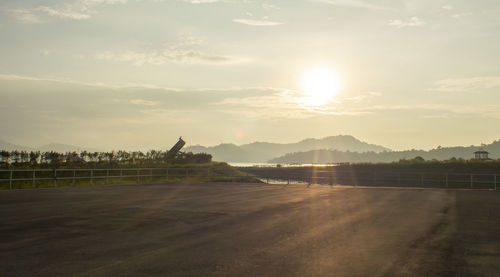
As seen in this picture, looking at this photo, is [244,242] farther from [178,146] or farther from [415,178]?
[178,146]

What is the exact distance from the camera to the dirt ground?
280 inches

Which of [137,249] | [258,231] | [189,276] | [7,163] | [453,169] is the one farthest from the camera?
[453,169]

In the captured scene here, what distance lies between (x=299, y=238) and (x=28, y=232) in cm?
664

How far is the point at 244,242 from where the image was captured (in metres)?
9.49

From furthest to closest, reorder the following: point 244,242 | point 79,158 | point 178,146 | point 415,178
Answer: point 178,146 → point 415,178 → point 79,158 → point 244,242

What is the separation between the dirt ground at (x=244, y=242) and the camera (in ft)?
23.4

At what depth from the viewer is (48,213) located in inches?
566

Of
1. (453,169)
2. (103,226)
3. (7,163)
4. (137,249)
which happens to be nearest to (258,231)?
(137,249)

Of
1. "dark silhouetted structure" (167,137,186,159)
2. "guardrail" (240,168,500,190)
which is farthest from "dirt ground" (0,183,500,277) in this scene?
"dark silhouetted structure" (167,137,186,159)

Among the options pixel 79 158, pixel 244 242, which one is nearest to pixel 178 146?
pixel 79 158

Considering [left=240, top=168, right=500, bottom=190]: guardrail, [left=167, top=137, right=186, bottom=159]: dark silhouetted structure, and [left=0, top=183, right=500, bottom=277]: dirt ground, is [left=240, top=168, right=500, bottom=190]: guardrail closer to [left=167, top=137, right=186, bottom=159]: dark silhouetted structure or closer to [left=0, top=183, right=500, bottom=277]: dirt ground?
[left=167, top=137, right=186, bottom=159]: dark silhouetted structure

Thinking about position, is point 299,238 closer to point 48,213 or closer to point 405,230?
point 405,230

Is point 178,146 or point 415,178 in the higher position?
point 178,146

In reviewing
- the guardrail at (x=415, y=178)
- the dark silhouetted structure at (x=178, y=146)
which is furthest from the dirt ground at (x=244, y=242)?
the dark silhouetted structure at (x=178, y=146)
